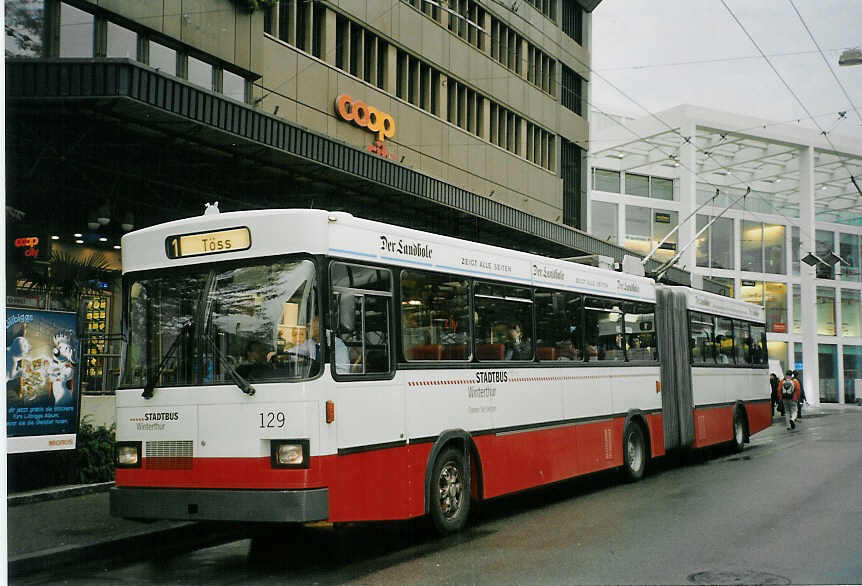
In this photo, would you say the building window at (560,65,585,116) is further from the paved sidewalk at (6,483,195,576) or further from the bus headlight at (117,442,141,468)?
the bus headlight at (117,442,141,468)

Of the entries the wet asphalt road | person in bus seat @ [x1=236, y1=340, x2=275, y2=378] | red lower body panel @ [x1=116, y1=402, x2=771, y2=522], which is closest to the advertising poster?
the wet asphalt road

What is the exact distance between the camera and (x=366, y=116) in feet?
82.5

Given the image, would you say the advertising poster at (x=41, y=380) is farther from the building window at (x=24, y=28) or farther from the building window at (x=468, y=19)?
the building window at (x=468, y=19)

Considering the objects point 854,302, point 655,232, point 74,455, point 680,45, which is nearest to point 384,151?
point 680,45

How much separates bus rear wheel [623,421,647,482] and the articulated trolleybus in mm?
3021

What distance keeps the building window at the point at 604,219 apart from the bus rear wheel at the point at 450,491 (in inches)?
1888

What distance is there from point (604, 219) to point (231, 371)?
5062 cm

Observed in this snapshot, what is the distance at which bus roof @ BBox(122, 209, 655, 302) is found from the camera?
27.7 ft

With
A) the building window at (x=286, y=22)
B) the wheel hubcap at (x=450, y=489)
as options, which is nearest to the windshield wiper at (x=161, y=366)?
the wheel hubcap at (x=450, y=489)

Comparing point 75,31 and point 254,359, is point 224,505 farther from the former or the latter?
point 75,31

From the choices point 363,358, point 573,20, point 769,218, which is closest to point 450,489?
point 363,358

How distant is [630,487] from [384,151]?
14260 mm

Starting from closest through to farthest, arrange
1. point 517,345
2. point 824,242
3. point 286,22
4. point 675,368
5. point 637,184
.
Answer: point 517,345 < point 675,368 < point 286,22 < point 637,184 < point 824,242

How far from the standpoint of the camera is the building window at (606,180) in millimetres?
56938
